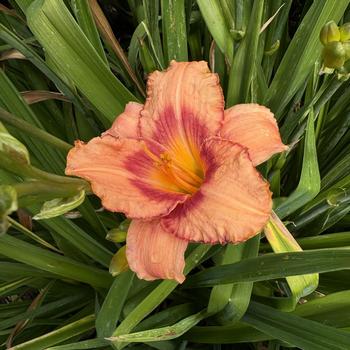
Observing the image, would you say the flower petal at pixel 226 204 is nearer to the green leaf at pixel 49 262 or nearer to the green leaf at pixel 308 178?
the green leaf at pixel 308 178

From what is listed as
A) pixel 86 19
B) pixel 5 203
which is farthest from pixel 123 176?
pixel 86 19

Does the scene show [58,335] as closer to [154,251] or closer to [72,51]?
[154,251]

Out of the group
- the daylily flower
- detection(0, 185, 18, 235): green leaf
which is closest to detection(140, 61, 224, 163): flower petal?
the daylily flower

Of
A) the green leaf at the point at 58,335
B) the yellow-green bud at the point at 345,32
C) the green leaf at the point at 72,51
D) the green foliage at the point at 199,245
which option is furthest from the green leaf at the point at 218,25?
the green leaf at the point at 58,335

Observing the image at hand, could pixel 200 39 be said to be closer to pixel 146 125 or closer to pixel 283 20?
pixel 283 20

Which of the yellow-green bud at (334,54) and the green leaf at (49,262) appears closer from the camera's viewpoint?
the yellow-green bud at (334,54)

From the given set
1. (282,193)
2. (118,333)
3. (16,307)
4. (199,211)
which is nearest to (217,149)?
(199,211)
